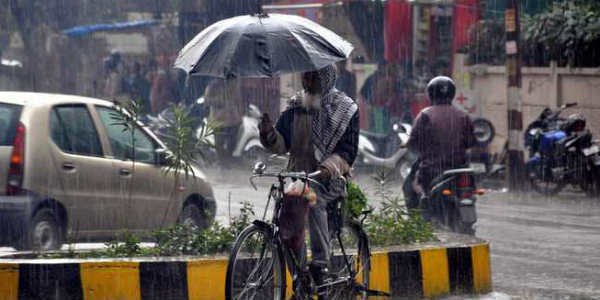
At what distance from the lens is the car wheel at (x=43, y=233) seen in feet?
29.2

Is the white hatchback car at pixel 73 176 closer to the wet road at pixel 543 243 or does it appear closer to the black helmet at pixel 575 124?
the wet road at pixel 543 243

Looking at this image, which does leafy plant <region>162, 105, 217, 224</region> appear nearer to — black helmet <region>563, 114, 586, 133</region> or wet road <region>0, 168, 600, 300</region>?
wet road <region>0, 168, 600, 300</region>

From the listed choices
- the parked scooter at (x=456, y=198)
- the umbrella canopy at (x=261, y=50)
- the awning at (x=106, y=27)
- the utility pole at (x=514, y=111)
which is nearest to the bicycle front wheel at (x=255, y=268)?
the umbrella canopy at (x=261, y=50)

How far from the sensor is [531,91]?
19.4 m

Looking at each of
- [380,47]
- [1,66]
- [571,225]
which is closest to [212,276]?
[571,225]

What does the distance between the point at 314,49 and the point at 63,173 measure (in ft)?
12.5

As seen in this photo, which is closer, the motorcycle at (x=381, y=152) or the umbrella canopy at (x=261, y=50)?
the umbrella canopy at (x=261, y=50)

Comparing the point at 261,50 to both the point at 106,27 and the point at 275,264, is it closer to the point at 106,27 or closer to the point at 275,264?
the point at 275,264

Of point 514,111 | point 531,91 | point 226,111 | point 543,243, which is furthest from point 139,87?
point 543,243

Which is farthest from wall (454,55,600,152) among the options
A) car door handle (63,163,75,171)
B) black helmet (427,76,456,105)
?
car door handle (63,163,75,171)

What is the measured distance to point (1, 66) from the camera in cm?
3050

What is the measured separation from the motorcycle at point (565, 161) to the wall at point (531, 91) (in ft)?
6.97

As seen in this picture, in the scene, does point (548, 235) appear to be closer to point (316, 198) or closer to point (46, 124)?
point (46, 124)

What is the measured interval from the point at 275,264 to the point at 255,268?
0.51ft
